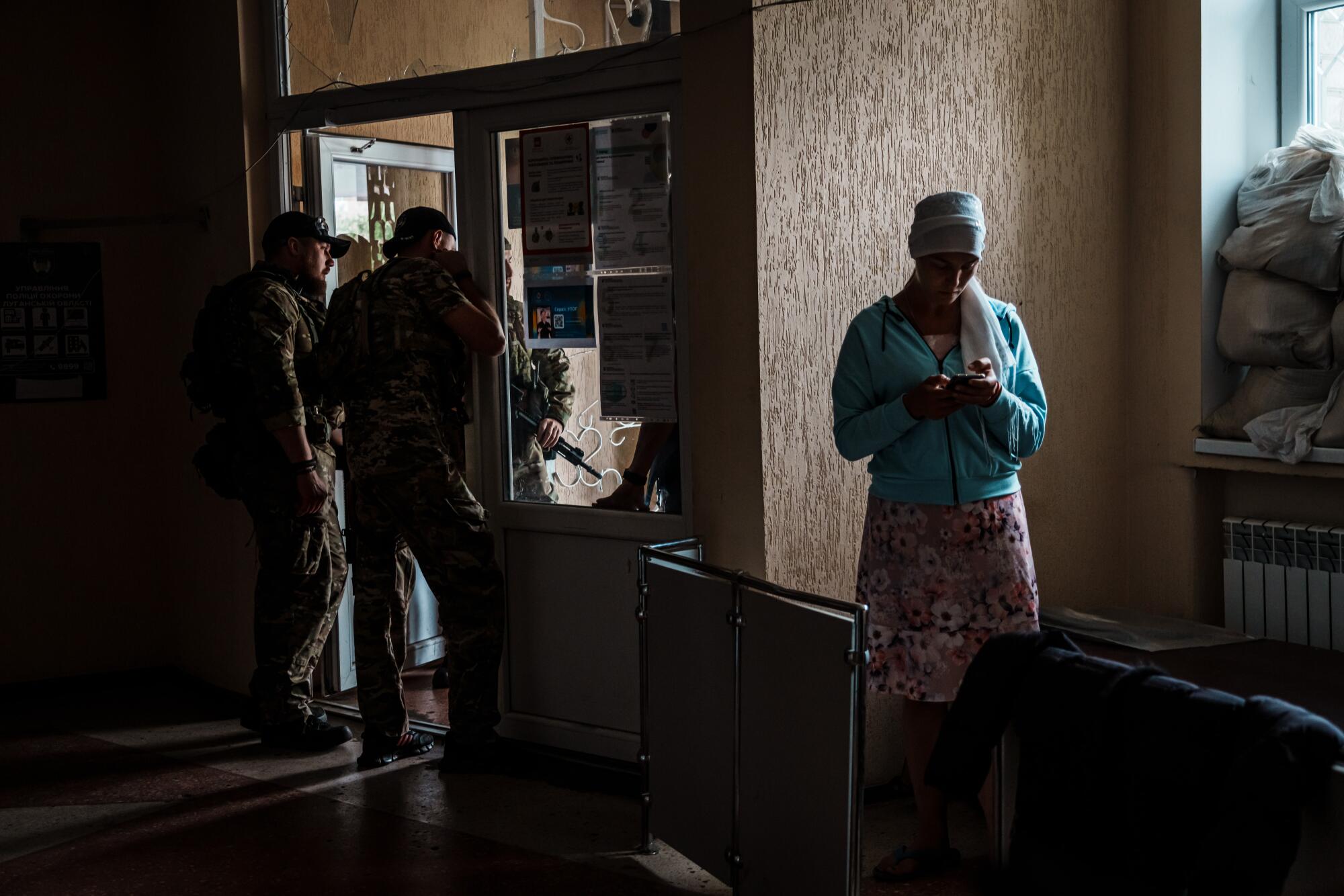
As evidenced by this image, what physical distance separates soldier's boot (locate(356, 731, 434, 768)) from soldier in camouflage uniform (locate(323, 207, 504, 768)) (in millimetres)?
174

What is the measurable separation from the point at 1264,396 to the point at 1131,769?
2.37m

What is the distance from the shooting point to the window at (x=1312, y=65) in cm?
382

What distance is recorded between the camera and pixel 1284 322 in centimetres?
367

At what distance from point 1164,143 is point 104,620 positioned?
4.33 m

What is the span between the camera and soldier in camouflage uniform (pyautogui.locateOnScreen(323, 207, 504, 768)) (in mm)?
3936

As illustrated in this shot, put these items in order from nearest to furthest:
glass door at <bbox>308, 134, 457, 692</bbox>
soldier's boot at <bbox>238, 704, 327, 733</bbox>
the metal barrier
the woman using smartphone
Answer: the metal barrier < the woman using smartphone < soldier's boot at <bbox>238, 704, 327, 733</bbox> < glass door at <bbox>308, 134, 457, 692</bbox>

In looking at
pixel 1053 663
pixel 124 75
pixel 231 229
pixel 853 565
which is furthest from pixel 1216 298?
pixel 124 75

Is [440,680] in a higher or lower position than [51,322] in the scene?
lower

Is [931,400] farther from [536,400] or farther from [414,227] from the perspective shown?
[414,227]

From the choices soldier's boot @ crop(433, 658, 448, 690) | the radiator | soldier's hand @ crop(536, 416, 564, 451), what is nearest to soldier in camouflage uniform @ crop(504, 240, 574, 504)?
soldier's hand @ crop(536, 416, 564, 451)

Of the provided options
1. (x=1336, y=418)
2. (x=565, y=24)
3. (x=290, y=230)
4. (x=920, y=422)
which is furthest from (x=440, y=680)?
(x=1336, y=418)

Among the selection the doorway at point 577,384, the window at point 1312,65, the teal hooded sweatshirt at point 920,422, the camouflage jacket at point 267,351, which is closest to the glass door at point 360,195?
the camouflage jacket at point 267,351

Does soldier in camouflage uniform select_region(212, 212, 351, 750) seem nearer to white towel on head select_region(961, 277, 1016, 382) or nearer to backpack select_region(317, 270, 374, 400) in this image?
backpack select_region(317, 270, 374, 400)

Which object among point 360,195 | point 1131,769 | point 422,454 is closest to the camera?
point 1131,769
